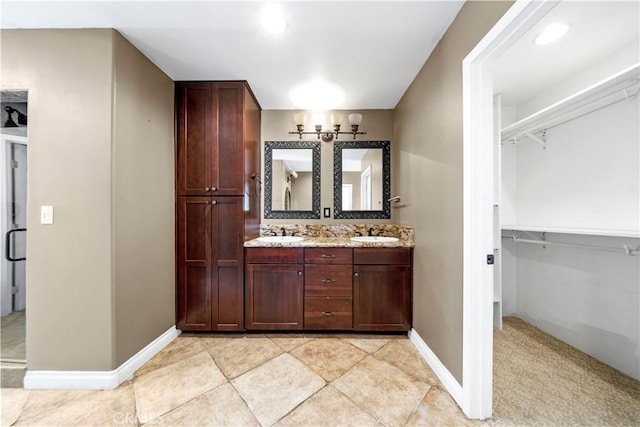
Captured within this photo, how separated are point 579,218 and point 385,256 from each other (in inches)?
64.8

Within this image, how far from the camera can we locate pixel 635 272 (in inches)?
64.0

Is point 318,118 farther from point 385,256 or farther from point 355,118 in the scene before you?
point 385,256

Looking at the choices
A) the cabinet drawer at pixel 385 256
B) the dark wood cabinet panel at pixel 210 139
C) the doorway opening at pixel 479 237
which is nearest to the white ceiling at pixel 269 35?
the dark wood cabinet panel at pixel 210 139

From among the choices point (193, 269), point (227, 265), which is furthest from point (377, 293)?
point (193, 269)

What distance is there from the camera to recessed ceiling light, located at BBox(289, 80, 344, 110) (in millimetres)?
2262

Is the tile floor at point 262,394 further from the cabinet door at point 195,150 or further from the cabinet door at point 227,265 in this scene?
the cabinet door at point 195,150

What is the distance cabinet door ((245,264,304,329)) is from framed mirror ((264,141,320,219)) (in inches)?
30.5

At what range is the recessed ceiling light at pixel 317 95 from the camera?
2.26 m

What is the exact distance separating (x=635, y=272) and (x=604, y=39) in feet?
5.30

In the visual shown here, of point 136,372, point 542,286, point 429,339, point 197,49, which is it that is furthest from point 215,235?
point 542,286

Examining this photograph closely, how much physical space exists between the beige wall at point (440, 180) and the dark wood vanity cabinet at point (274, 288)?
107 cm

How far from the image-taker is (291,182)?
2.78 metres

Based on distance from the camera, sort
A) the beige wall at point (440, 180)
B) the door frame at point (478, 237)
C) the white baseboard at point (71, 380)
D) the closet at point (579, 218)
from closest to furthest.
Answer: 1. the door frame at point (478, 237)
2. the beige wall at point (440, 180)
3. the white baseboard at point (71, 380)
4. the closet at point (579, 218)

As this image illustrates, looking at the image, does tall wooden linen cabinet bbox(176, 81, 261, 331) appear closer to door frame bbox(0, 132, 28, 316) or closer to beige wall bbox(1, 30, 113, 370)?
beige wall bbox(1, 30, 113, 370)
